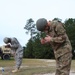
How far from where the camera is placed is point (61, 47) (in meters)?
8.15

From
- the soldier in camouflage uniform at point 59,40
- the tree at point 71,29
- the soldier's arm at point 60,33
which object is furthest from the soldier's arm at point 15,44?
the tree at point 71,29

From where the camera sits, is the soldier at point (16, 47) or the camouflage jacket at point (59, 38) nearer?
the camouflage jacket at point (59, 38)

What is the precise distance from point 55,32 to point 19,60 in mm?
9160

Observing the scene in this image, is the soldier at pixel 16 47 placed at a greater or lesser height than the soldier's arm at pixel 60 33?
lesser

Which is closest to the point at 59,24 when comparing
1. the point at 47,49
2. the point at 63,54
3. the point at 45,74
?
the point at 63,54

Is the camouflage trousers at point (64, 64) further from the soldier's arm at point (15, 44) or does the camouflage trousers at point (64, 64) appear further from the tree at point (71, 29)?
the tree at point (71, 29)

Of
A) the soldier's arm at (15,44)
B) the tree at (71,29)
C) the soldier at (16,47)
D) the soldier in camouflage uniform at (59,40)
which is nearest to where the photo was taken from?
the soldier in camouflage uniform at (59,40)

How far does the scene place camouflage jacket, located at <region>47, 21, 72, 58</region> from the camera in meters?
7.95

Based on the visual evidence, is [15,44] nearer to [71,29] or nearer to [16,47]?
[16,47]

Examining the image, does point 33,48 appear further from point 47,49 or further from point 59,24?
point 59,24

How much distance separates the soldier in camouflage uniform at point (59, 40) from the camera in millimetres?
7953

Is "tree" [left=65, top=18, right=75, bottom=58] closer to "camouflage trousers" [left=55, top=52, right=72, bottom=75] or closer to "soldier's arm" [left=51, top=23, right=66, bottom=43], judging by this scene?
"camouflage trousers" [left=55, top=52, right=72, bottom=75]

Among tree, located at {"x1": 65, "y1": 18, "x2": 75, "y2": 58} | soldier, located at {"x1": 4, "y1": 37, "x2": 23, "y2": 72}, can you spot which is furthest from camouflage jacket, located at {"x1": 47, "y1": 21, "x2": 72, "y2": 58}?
tree, located at {"x1": 65, "y1": 18, "x2": 75, "y2": 58}

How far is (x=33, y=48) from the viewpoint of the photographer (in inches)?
3797
